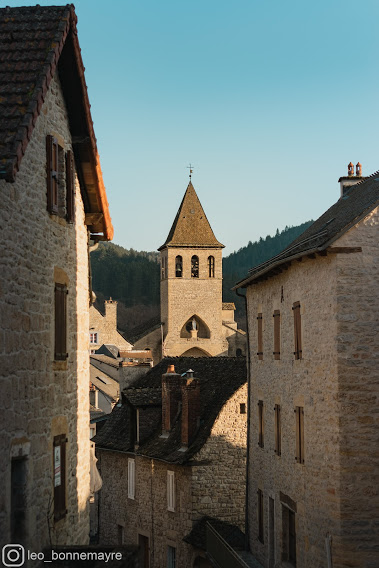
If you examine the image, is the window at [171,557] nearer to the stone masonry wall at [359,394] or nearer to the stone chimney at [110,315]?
the stone masonry wall at [359,394]

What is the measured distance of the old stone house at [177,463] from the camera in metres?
24.2

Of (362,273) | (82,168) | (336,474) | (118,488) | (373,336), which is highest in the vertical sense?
(82,168)

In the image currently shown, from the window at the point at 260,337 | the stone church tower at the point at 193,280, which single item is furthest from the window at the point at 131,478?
the stone church tower at the point at 193,280

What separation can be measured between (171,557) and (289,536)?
7617mm

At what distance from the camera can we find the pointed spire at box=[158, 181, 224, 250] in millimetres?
82000

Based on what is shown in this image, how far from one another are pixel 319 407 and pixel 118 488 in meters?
13.8

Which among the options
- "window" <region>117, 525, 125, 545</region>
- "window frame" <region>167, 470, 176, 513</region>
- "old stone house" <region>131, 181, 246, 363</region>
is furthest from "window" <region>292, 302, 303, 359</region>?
"old stone house" <region>131, 181, 246, 363</region>

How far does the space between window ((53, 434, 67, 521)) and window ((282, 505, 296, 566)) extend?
643cm

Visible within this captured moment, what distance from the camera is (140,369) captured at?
1310 inches

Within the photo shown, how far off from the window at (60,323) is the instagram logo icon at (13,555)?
117 inches

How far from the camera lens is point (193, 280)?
8275cm

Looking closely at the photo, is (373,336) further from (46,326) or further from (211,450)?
(211,450)

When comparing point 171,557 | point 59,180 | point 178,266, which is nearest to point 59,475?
point 59,180

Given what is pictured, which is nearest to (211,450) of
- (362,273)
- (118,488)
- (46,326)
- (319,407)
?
(118,488)
